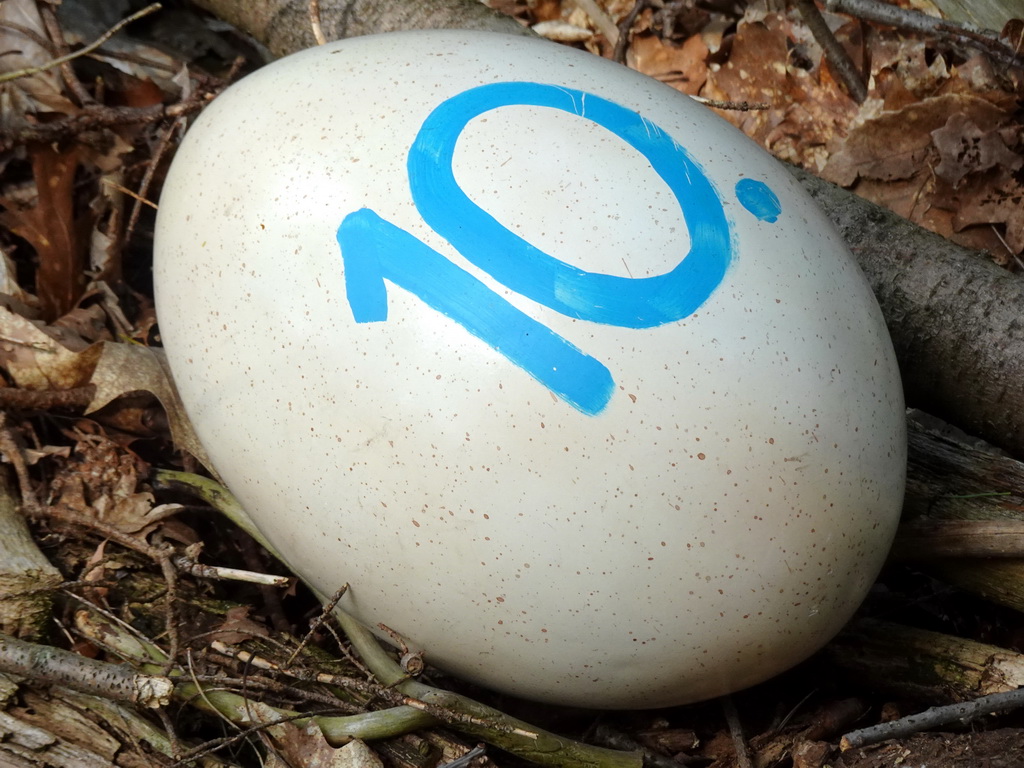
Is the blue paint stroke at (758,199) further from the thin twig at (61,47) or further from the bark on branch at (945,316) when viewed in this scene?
the thin twig at (61,47)

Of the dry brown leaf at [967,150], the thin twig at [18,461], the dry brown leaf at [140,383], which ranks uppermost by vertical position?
the dry brown leaf at [967,150]

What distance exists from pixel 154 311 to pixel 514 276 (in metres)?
1.30

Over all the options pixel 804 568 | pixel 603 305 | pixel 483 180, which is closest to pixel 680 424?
pixel 603 305

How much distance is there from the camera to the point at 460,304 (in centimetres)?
133

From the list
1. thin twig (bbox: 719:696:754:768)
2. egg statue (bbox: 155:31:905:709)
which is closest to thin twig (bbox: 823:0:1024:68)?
egg statue (bbox: 155:31:905:709)

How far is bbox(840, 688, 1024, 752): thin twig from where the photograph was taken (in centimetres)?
Answer: 144

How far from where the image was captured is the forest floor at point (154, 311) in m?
1.66

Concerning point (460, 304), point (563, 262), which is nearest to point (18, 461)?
point (460, 304)

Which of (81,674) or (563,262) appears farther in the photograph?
(81,674)

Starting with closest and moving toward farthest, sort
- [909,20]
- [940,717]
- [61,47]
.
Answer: [940,717], [909,20], [61,47]

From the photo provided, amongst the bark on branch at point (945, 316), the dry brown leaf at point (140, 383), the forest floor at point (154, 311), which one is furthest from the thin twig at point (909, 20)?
the dry brown leaf at point (140, 383)

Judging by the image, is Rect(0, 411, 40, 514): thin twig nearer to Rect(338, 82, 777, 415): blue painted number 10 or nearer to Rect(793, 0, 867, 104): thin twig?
Rect(338, 82, 777, 415): blue painted number 10

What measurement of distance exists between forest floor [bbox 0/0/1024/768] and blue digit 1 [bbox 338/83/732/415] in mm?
586

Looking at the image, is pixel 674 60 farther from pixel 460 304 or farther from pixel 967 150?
pixel 460 304
